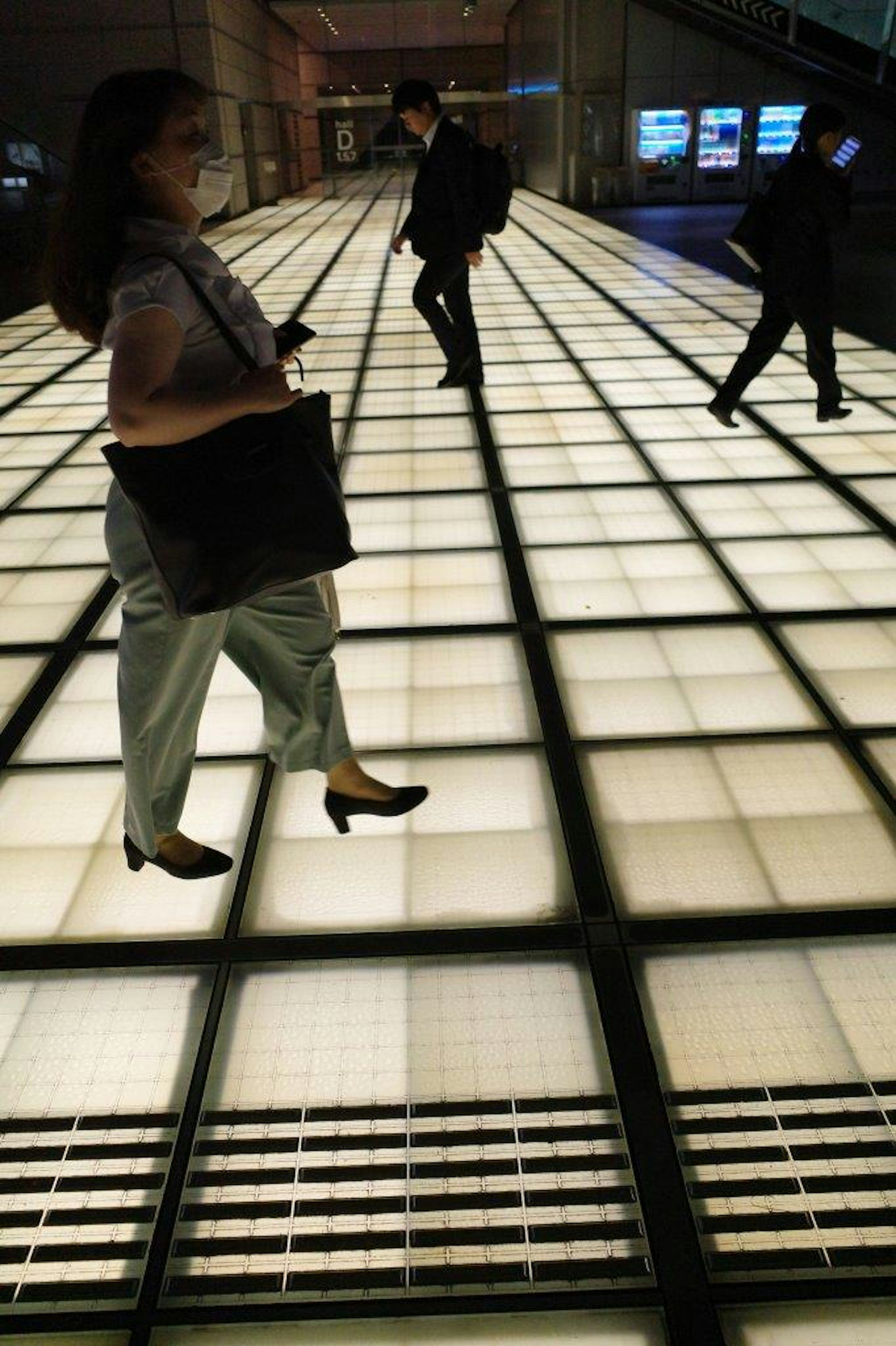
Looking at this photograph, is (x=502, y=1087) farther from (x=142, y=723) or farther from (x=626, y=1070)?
(x=142, y=723)

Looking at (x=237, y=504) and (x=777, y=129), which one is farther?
(x=777, y=129)

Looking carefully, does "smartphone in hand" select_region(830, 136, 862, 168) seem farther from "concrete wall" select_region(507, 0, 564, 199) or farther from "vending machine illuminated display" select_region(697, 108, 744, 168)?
"concrete wall" select_region(507, 0, 564, 199)

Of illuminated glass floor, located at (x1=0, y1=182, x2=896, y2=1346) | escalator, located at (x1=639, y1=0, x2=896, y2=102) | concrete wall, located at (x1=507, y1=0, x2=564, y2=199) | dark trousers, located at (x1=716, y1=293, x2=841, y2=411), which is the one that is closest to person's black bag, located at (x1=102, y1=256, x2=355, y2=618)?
illuminated glass floor, located at (x1=0, y1=182, x2=896, y2=1346)

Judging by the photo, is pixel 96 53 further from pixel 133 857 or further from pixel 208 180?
pixel 133 857

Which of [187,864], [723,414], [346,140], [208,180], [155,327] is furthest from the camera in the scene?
[346,140]

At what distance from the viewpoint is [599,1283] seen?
1023mm

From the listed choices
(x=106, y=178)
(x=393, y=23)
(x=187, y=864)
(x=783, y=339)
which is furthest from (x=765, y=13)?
(x=393, y=23)

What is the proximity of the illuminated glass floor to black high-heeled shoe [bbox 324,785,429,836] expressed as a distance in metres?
0.05

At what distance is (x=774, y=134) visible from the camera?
13789mm

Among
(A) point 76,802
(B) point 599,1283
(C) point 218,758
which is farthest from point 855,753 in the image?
(A) point 76,802

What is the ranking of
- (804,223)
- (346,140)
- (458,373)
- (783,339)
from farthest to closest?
1. (346,140)
2. (458,373)
3. (783,339)
4. (804,223)

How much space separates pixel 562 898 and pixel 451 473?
2301 mm

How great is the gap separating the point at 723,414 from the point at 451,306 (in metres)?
1.46

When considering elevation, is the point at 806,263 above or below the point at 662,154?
below
